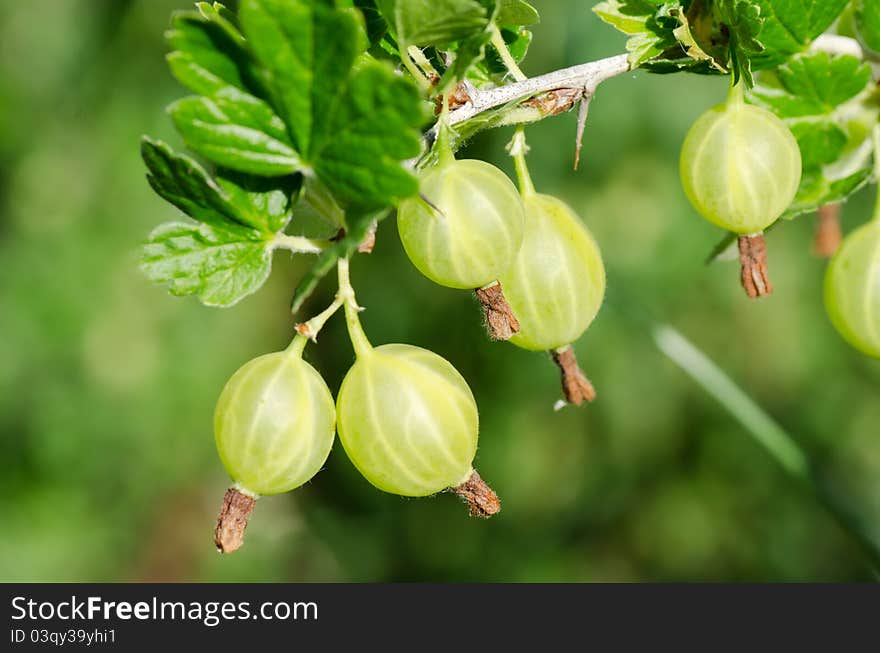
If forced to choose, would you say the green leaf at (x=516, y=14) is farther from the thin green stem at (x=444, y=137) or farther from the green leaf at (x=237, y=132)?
the green leaf at (x=237, y=132)

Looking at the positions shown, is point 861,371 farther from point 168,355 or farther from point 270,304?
point 168,355

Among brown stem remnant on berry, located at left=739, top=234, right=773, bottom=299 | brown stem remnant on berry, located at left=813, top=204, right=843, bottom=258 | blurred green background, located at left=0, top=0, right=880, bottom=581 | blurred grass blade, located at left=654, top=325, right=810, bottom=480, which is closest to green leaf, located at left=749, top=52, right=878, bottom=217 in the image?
brown stem remnant on berry, located at left=739, top=234, right=773, bottom=299

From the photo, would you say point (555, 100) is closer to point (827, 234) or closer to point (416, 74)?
point (416, 74)

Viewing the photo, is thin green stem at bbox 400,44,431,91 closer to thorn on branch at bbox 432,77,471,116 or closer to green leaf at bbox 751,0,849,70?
thorn on branch at bbox 432,77,471,116

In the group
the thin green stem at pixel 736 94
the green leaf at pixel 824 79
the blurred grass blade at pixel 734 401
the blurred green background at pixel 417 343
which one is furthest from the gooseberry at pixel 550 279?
the blurred green background at pixel 417 343

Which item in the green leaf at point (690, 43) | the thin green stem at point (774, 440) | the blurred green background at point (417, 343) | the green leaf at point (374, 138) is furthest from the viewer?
the blurred green background at point (417, 343)

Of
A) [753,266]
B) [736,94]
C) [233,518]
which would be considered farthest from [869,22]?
[233,518]

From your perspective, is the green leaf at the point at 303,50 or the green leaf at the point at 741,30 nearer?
the green leaf at the point at 303,50
